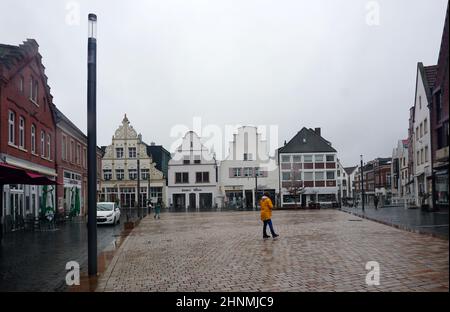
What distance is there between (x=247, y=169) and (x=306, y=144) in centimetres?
991

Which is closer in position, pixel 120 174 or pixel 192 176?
pixel 192 176

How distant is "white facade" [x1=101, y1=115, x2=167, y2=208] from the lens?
202 feet

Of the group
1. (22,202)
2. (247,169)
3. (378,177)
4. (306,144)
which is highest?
(306,144)

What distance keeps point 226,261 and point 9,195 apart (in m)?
16.5

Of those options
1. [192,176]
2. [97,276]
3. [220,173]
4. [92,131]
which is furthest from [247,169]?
[97,276]

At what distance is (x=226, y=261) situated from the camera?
9.79m

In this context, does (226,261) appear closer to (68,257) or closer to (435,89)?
(68,257)

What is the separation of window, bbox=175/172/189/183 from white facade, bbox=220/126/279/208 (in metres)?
4.91

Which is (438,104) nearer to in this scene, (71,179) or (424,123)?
(424,123)

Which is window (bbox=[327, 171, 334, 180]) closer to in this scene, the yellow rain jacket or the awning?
the yellow rain jacket

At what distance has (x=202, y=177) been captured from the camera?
6088cm

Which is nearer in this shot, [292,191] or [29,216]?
[29,216]

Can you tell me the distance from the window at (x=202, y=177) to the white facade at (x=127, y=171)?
16.1ft
